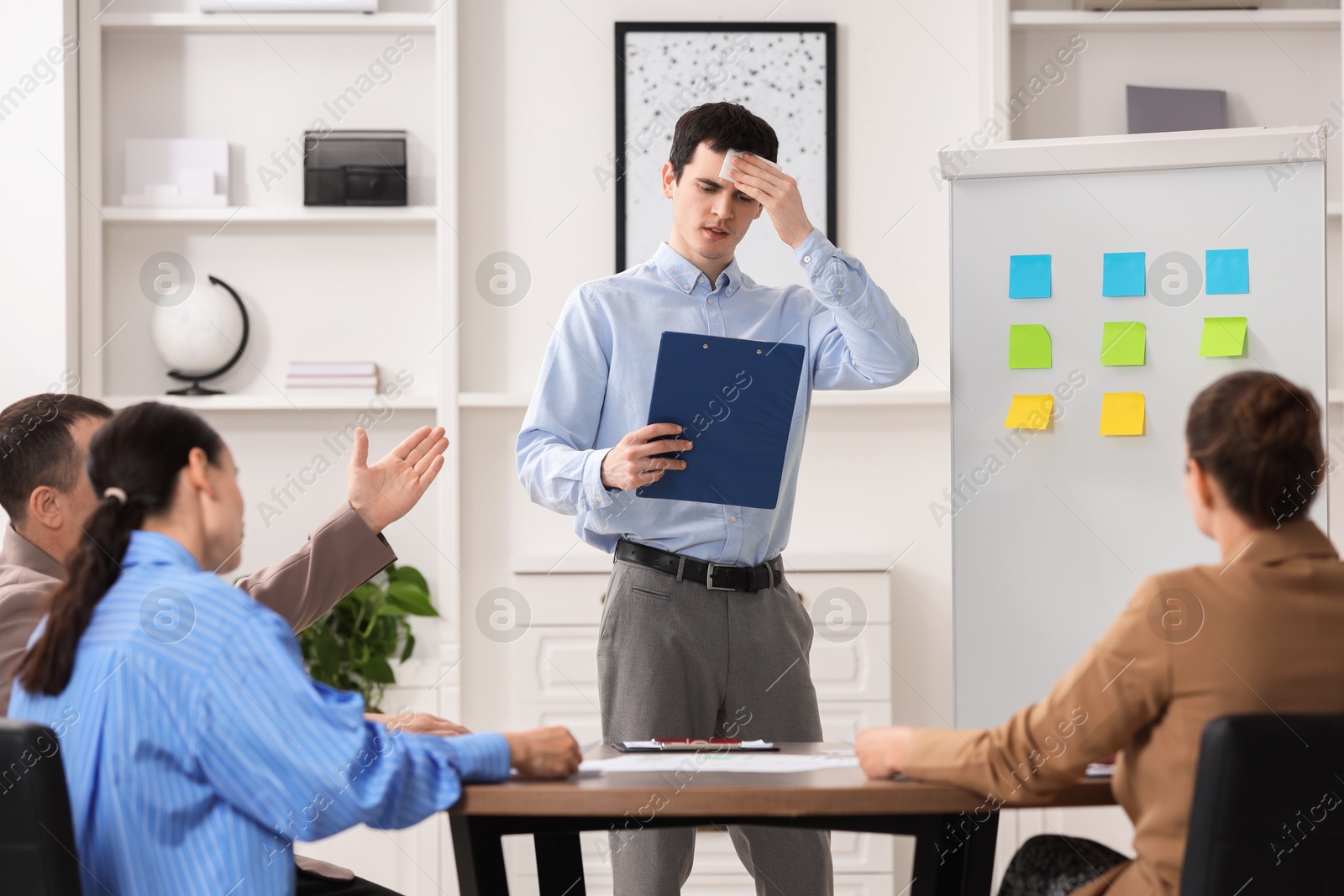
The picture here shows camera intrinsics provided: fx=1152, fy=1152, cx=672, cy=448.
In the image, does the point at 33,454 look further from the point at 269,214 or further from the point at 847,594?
the point at 847,594

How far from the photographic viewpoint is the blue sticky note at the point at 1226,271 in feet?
8.59

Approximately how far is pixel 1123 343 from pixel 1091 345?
0.07 metres

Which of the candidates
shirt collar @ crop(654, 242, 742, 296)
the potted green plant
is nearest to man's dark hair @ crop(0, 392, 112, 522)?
shirt collar @ crop(654, 242, 742, 296)

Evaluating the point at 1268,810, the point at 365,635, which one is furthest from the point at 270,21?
the point at 1268,810

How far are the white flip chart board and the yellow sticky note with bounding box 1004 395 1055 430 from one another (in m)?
0.01

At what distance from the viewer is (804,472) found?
11.5ft

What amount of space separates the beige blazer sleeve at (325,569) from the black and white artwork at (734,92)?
6.08 feet

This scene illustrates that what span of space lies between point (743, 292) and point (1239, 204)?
1.29m

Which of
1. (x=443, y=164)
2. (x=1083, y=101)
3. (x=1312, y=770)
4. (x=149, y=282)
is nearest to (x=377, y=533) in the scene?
(x=1312, y=770)

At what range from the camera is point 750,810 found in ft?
3.92

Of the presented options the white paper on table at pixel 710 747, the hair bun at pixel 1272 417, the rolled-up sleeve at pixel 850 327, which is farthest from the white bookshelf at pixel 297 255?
the hair bun at pixel 1272 417

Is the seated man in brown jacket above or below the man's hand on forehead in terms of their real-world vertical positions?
below

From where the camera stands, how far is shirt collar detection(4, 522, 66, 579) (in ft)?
5.30

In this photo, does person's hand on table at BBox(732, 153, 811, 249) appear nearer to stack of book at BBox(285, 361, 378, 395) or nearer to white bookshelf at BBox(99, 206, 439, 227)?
white bookshelf at BBox(99, 206, 439, 227)
